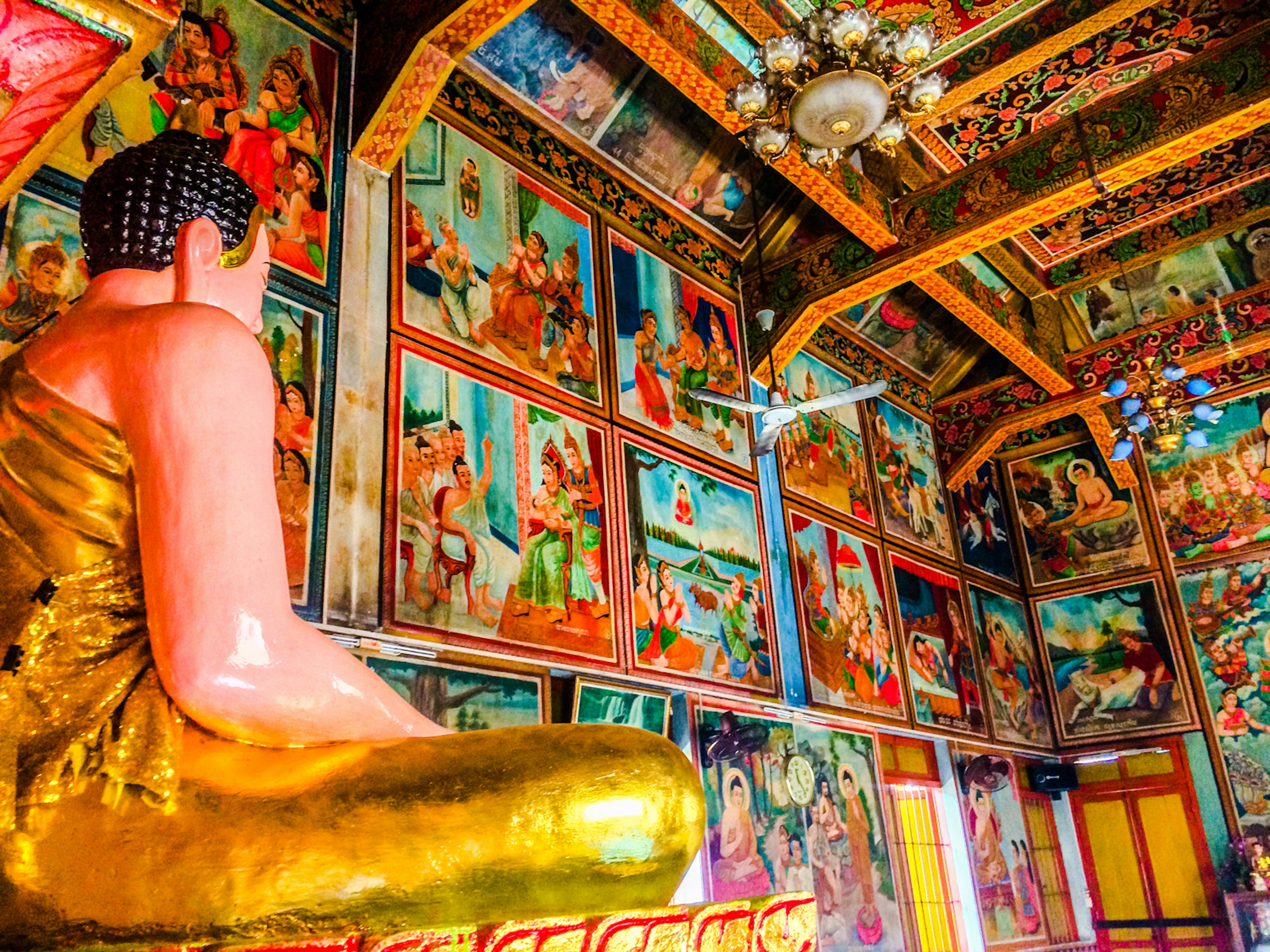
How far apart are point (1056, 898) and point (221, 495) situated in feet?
43.8

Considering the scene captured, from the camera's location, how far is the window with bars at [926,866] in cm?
988

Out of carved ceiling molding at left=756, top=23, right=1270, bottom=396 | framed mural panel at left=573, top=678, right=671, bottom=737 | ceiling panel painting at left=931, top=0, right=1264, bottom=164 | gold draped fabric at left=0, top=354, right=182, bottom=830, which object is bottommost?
gold draped fabric at left=0, top=354, right=182, bottom=830

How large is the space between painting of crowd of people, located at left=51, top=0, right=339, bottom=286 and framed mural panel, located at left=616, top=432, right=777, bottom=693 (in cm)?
297

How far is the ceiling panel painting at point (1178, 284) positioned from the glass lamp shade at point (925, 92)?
7.61 meters

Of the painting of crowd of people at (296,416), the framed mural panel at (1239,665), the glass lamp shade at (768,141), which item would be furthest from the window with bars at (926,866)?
the painting of crowd of people at (296,416)

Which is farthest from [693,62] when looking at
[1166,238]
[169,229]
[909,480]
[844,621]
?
[1166,238]

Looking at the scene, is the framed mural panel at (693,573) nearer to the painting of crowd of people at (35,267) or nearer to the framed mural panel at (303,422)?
the framed mural panel at (303,422)

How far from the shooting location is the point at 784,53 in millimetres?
5895

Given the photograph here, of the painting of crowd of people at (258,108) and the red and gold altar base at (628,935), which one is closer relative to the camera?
the red and gold altar base at (628,935)

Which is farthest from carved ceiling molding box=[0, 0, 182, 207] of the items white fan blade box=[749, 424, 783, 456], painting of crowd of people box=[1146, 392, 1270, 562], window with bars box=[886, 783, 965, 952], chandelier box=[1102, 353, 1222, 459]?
painting of crowd of people box=[1146, 392, 1270, 562]

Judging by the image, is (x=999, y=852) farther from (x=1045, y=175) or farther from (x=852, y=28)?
(x=852, y=28)

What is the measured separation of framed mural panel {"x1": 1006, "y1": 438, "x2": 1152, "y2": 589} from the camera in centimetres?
1345

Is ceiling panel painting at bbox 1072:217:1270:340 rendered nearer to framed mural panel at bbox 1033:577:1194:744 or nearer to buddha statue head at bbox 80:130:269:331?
framed mural panel at bbox 1033:577:1194:744

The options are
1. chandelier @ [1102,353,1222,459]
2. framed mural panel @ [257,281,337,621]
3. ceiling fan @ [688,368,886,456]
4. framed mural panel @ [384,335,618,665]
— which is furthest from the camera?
chandelier @ [1102,353,1222,459]
